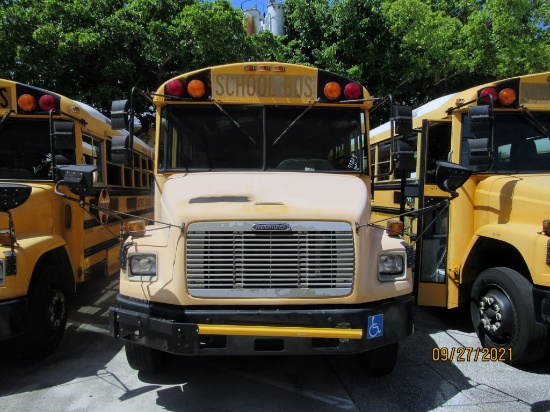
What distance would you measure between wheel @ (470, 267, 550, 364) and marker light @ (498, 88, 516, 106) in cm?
163

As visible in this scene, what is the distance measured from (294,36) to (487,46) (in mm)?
4909

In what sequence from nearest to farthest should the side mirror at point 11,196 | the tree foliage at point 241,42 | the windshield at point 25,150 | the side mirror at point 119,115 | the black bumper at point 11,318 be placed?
the side mirror at point 11,196 → the black bumper at point 11,318 → the side mirror at point 119,115 → the windshield at point 25,150 → the tree foliage at point 241,42

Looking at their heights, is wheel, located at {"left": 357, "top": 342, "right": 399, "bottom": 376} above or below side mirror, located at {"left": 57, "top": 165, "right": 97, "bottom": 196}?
below

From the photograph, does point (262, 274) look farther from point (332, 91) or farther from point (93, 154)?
point (93, 154)

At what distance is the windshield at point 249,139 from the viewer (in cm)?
375

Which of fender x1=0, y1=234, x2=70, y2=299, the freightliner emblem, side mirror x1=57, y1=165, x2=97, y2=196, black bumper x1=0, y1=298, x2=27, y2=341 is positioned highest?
side mirror x1=57, y1=165, x2=97, y2=196

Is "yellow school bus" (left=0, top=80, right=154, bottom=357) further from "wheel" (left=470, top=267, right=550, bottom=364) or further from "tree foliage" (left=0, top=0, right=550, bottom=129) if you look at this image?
"tree foliage" (left=0, top=0, right=550, bottom=129)

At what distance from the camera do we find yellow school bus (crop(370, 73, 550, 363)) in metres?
3.59

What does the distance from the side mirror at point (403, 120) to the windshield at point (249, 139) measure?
526mm

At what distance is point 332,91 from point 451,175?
4.07 feet

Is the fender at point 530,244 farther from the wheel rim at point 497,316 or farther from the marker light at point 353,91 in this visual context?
the marker light at point 353,91

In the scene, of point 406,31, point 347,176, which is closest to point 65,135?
point 347,176

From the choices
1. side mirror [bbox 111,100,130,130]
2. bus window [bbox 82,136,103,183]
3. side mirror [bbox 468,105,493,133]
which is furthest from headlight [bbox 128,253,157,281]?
side mirror [bbox 468,105,493,133]

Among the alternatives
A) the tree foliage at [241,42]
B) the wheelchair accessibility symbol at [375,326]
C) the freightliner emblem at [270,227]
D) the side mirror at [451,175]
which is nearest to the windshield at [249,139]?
the side mirror at [451,175]
